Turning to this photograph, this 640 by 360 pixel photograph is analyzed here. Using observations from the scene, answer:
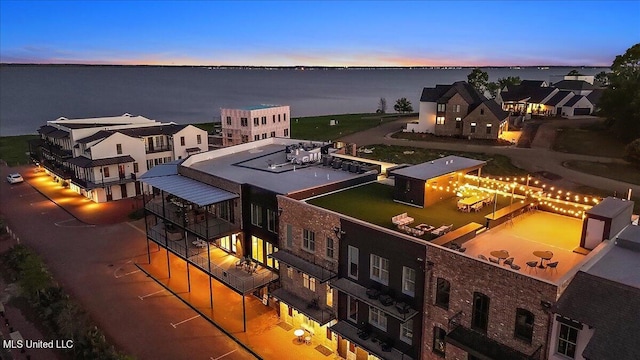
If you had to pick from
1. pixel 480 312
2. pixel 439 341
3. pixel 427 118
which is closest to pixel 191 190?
pixel 439 341

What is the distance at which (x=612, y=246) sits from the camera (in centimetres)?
2155

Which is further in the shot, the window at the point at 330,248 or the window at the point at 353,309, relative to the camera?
the window at the point at 330,248

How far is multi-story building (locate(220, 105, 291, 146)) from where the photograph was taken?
242ft

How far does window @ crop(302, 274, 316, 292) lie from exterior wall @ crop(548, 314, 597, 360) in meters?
13.8

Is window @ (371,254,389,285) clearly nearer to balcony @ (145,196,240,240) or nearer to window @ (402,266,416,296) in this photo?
window @ (402,266,416,296)

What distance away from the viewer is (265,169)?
39469 mm

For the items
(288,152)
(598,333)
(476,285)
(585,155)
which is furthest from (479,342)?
(585,155)

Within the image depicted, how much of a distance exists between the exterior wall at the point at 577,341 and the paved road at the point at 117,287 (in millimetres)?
16700

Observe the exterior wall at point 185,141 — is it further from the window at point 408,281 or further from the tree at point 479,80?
the tree at point 479,80

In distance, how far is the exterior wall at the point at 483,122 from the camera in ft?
254

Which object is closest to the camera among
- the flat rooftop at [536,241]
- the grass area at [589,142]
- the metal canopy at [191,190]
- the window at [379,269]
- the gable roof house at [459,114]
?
the flat rooftop at [536,241]

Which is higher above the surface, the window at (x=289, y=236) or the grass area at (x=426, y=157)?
the window at (x=289, y=236)

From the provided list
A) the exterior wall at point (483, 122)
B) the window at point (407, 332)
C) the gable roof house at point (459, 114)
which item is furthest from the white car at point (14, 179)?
the exterior wall at point (483, 122)

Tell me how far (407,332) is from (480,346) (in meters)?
4.53
